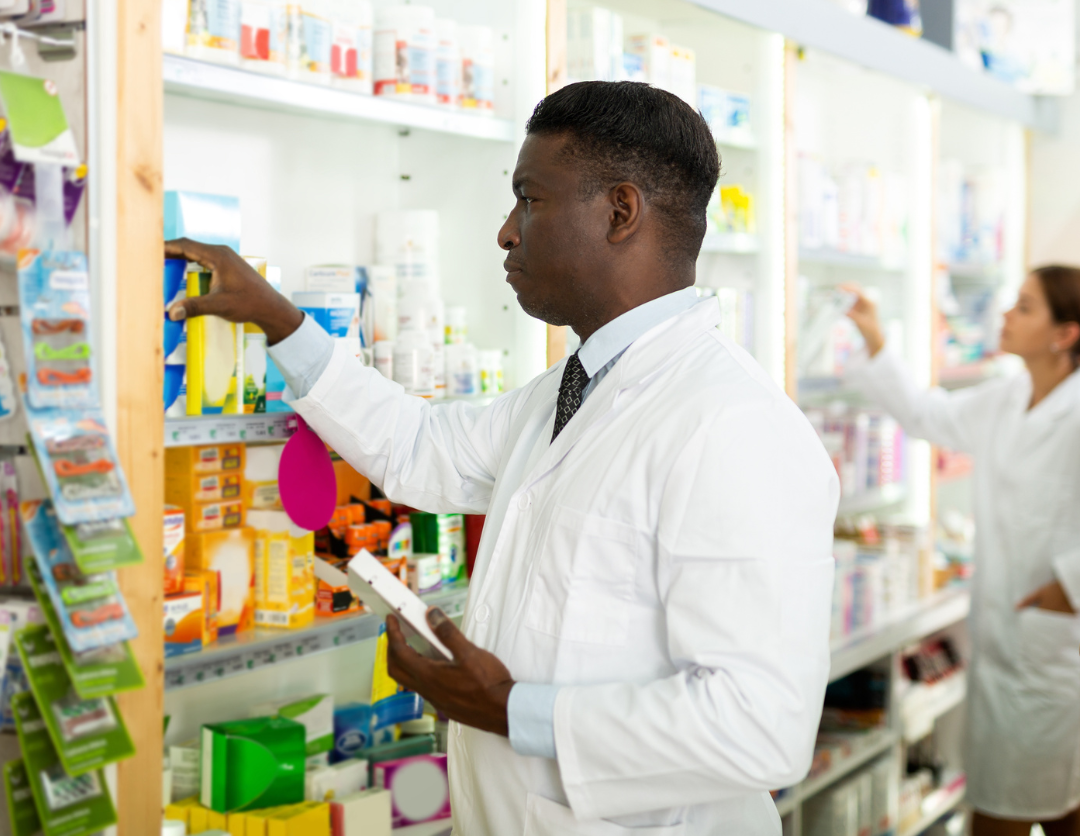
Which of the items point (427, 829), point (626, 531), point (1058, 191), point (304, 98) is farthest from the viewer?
point (1058, 191)

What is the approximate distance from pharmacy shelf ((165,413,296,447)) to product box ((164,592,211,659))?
268mm

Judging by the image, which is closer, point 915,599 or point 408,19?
point 408,19

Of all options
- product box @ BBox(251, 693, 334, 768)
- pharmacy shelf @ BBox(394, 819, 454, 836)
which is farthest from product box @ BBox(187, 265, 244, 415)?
pharmacy shelf @ BBox(394, 819, 454, 836)

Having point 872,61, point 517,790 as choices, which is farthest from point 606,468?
point 872,61

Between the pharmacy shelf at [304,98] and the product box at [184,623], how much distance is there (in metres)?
0.86

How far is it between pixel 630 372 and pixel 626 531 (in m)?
0.26

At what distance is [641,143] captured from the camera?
5.15ft

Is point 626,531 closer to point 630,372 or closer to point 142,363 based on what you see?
point 630,372

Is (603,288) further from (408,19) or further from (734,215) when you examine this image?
(734,215)

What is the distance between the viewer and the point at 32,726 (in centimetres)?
138

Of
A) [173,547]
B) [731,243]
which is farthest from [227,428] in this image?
[731,243]

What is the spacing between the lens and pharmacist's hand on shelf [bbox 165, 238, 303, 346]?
1.66 meters

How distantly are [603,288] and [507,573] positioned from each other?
459 mm

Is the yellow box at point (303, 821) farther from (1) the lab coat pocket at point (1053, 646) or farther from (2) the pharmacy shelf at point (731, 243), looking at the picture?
(1) the lab coat pocket at point (1053, 646)
